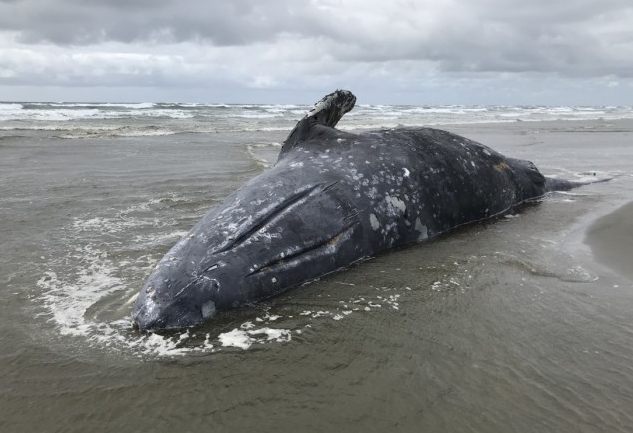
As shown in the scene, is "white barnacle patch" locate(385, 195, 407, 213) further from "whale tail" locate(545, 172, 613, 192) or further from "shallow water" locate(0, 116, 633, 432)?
"whale tail" locate(545, 172, 613, 192)

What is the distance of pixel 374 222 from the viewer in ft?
16.2

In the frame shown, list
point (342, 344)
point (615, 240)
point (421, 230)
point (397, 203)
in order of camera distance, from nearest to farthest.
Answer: point (342, 344) → point (397, 203) → point (421, 230) → point (615, 240)

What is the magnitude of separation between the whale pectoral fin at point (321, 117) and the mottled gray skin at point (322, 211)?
1cm

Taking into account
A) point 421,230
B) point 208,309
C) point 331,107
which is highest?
point 331,107

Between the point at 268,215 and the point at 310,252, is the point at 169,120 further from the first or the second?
the point at 310,252

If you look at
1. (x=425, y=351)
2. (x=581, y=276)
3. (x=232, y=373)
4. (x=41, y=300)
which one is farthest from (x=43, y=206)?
(x=581, y=276)

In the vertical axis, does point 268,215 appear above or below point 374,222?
above

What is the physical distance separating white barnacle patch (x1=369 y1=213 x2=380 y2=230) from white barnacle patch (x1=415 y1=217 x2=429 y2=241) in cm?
61

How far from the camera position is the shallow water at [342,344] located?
2.58 meters

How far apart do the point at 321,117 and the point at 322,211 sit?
191 centimetres

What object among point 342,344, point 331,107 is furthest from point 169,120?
point 342,344

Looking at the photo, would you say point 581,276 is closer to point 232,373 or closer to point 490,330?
point 490,330

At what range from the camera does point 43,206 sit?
22.4 feet

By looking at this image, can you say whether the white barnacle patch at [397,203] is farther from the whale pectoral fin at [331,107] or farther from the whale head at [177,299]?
the whale head at [177,299]
